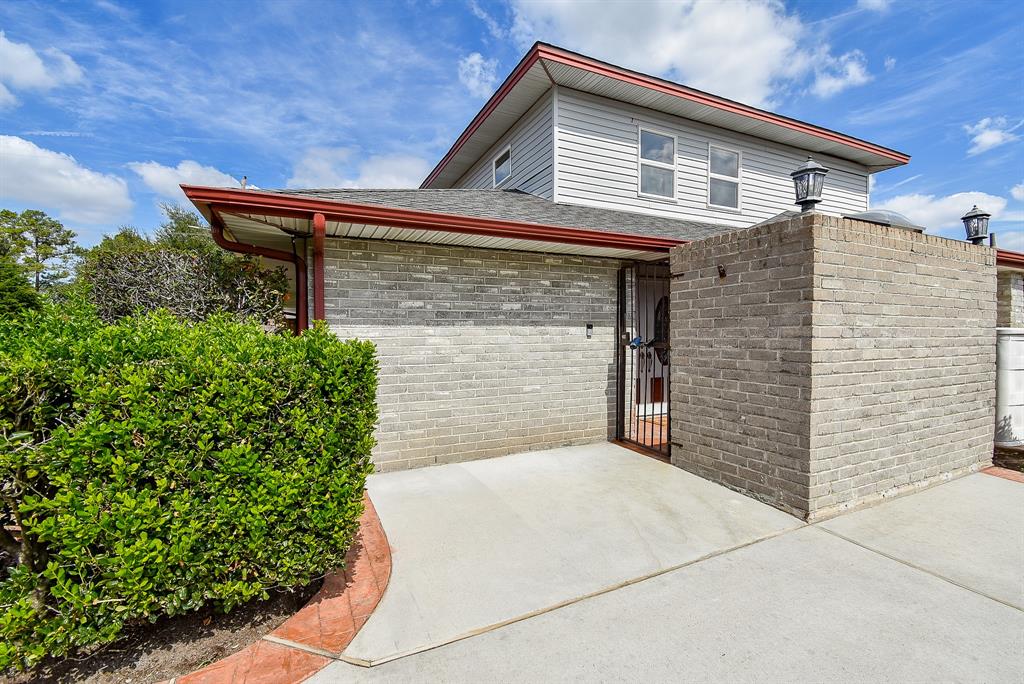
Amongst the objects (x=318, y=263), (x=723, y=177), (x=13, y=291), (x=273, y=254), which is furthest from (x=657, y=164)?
(x=13, y=291)

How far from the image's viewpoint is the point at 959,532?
3.51m

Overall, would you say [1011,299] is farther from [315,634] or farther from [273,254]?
[273,254]

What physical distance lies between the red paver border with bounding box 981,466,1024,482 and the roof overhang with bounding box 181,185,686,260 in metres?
4.18

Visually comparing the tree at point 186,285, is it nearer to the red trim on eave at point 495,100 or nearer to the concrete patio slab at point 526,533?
the concrete patio slab at point 526,533

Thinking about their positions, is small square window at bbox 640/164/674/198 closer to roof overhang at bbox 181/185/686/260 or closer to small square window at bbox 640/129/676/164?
small square window at bbox 640/129/676/164

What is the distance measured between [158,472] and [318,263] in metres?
2.69

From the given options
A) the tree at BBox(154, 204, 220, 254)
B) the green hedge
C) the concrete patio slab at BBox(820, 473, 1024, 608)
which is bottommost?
the concrete patio slab at BBox(820, 473, 1024, 608)

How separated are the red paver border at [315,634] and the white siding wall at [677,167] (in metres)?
6.25

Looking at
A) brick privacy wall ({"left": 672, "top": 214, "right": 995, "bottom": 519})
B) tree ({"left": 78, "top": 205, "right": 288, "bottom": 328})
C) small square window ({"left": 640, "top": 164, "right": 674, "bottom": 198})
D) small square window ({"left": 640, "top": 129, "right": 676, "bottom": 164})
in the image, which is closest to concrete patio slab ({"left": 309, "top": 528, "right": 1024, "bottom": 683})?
brick privacy wall ({"left": 672, "top": 214, "right": 995, "bottom": 519})

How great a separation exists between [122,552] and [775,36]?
10.4 m

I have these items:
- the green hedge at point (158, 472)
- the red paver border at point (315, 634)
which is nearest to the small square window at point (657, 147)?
the green hedge at point (158, 472)

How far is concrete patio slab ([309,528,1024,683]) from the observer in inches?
82.4

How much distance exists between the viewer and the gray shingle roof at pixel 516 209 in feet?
16.3

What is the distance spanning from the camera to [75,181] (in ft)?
152
